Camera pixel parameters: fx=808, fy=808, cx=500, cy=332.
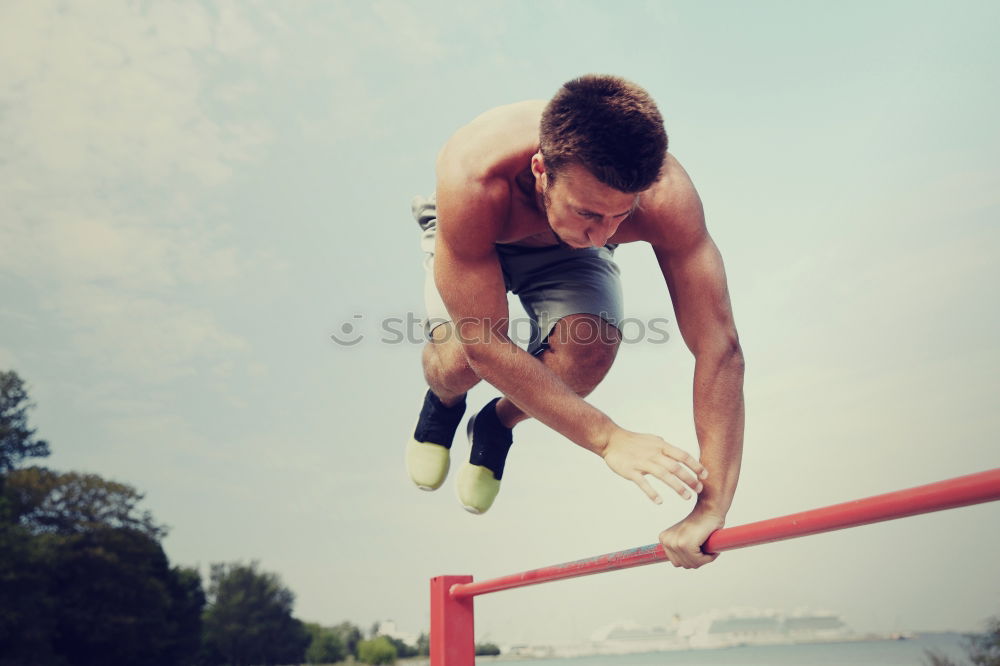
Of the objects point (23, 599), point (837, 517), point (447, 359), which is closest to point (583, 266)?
point (447, 359)

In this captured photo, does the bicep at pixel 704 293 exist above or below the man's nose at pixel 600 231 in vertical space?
below

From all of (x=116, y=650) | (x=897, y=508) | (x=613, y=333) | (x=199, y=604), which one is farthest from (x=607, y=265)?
(x=199, y=604)

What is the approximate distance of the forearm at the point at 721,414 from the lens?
1.92 meters

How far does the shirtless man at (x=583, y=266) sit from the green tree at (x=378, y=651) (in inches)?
1124

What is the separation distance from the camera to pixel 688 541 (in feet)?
5.16

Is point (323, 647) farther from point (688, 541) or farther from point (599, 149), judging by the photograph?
point (599, 149)

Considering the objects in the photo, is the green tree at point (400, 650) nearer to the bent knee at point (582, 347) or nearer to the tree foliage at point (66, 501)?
the tree foliage at point (66, 501)

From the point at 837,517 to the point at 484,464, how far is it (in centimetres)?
164

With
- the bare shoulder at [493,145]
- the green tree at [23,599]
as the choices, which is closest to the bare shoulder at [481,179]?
the bare shoulder at [493,145]

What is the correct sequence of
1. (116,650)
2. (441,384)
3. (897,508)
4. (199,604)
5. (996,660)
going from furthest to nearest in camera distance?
(199,604)
(116,650)
(996,660)
(441,384)
(897,508)

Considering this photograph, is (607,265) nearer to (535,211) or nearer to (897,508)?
(535,211)

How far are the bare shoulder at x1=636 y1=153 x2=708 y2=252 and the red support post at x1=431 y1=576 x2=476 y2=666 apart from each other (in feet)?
3.70

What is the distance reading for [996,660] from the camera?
1134 cm

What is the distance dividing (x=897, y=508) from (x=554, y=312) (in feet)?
4.95
